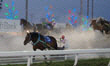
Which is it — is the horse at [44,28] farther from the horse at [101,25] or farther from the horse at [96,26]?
the horse at [101,25]

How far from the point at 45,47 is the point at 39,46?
48 cm

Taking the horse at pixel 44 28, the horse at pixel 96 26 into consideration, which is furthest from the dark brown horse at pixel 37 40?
the horse at pixel 44 28

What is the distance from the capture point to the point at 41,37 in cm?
1392

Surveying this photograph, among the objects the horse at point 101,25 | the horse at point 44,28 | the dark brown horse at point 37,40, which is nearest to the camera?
the dark brown horse at point 37,40

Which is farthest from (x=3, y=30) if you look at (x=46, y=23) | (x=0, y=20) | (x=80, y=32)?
(x=46, y=23)

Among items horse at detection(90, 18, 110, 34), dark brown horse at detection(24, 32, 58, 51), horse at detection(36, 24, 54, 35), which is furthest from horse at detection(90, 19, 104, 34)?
dark brown horse at detection(24, 32, 58, 51)

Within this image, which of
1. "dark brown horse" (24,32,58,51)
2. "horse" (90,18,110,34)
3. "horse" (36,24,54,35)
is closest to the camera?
"dark brown horse" (24,32,58,51)

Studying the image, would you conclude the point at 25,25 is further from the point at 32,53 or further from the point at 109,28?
the point at 32,53

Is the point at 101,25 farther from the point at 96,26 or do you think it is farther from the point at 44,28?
the point at 44,28

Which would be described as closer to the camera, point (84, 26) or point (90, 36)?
point (90, 36)

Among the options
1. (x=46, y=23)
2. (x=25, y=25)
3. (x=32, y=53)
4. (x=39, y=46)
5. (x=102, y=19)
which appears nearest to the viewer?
(x=32, y=53)

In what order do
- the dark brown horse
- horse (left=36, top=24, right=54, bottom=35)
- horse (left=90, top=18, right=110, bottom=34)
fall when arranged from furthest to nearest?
1. horse (left=36, top=24, right=54, bottom=35)
2. horse (left=90, top=18, right=110, bottom=34)
3. the dark brown horse

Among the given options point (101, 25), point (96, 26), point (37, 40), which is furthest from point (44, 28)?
point (37, 40)

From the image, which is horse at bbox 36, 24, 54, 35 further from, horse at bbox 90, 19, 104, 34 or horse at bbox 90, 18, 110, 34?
horse at bbox 90, 18, 110, 34
